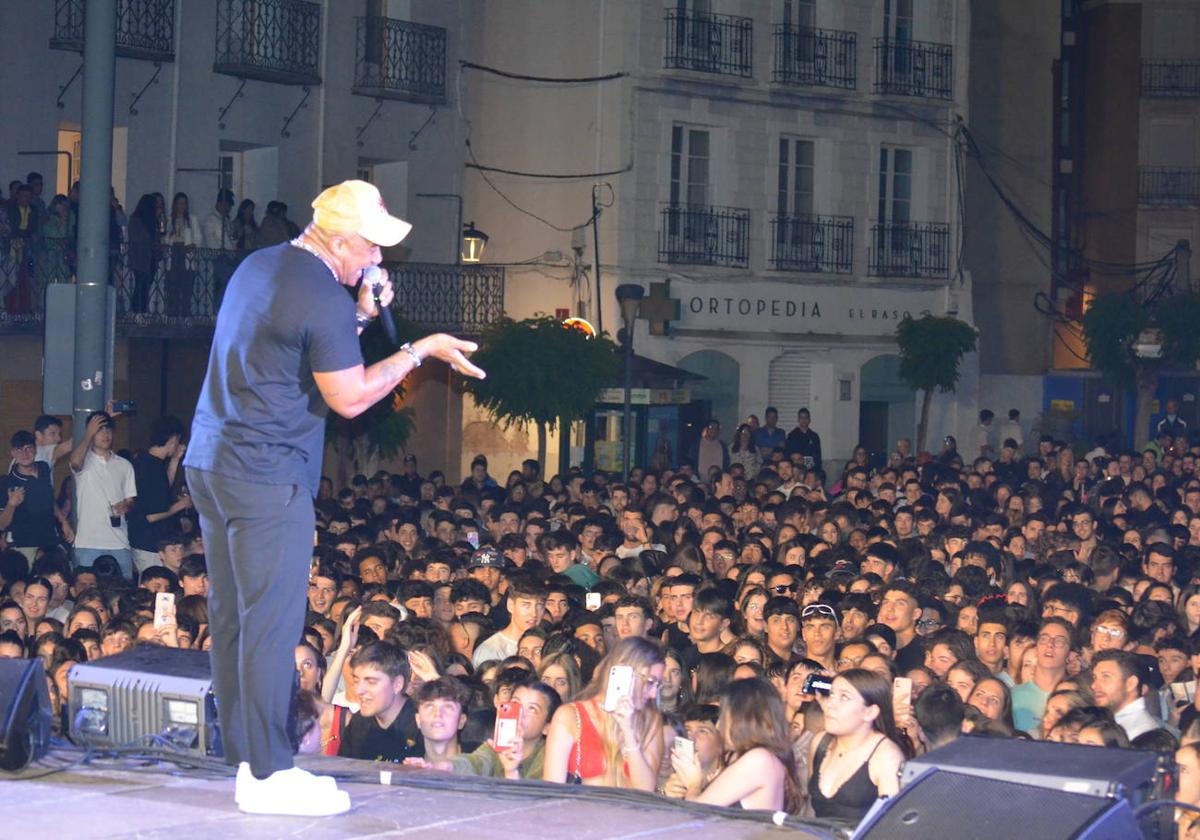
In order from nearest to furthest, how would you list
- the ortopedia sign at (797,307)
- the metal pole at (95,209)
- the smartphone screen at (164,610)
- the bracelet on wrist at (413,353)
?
Answer: the bracelet on wrist at (413,353), the smartphone screen at (164,610), the metal pole at (95,209), the ortopedia sign at (797,307)

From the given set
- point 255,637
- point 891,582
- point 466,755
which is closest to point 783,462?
point 891,582

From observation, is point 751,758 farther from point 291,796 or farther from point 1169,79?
point 1169,79

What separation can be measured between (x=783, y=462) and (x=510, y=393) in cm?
358

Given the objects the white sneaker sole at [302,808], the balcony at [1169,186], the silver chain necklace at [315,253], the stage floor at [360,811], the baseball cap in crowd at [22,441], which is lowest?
the stage floor at [360,811]

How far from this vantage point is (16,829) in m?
5.36

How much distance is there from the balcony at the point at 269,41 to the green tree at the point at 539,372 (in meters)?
5.39

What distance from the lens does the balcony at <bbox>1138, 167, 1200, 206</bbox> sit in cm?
4309

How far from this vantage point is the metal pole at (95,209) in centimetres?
1226

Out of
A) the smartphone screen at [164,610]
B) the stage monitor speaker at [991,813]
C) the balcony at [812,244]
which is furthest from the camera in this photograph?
the balcony at [812,244]

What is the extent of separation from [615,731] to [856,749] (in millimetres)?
948

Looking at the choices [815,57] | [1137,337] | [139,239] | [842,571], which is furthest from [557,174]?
[842,571]

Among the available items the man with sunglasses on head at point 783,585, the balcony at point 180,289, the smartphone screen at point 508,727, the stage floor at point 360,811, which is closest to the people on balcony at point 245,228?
the balcony at point 180,289

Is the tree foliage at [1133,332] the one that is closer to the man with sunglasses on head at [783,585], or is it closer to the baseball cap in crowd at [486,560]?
the baseball cap in crowd at [486,560]

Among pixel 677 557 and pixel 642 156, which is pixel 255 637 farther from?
pixel 642 156
